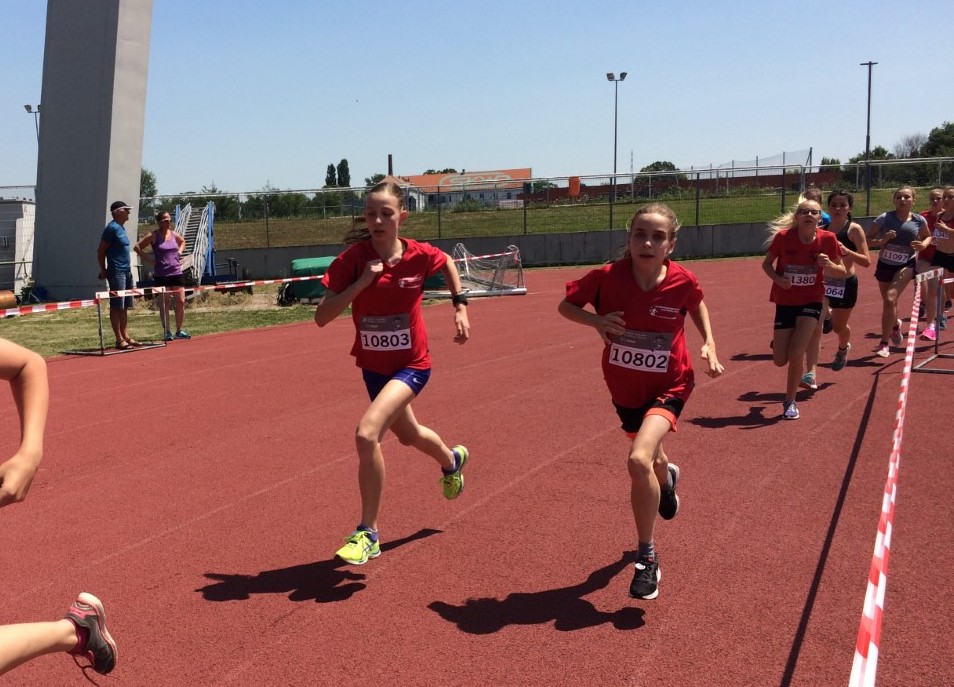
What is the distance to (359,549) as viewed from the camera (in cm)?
501

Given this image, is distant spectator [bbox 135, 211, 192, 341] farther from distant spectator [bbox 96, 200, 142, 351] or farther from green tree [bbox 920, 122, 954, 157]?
green tree [bbox 920, 122, 954, 157]

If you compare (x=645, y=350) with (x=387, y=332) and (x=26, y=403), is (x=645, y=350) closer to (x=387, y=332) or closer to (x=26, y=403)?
(x=387, y=332)

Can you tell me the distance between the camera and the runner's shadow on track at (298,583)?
472cm

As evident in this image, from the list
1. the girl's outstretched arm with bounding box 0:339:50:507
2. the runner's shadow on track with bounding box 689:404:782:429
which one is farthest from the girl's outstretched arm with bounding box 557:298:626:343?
the runner's shadow on track with bounding box 689:404:782:429

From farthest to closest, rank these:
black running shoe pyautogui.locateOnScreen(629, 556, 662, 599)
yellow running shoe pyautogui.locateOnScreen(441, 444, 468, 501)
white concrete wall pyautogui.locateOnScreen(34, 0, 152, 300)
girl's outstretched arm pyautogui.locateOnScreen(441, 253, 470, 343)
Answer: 1. white concrete wall pyautogui.locateOnScreen(34, 0, 152, 300)
2. yellow running shoe pyautogui.locateOnScreen(441, 444, 468, 501)
3. girl's outstretched arm pyautogui.locateOnScreen(441, 253, 470, 343)
4. black running shoe pyautogui.locateOnScreen(629, 556, 662, 599)

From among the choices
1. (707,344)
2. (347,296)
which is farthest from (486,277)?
(707,344)

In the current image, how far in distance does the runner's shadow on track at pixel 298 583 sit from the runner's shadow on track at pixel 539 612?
0.56 meters

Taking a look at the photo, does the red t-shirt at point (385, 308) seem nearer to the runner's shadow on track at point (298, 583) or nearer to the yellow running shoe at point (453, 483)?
the yellow running shoe at point (453, 483)

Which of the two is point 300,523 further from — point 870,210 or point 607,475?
point 870,210

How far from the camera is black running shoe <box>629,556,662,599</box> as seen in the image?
4.54 meters

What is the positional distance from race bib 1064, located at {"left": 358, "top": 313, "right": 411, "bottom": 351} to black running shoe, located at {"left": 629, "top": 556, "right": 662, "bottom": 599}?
1.86 m

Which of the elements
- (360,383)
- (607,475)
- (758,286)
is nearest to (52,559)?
(607,475)

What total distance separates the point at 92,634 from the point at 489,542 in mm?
2502

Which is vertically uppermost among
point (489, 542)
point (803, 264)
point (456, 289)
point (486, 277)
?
point (486, 277)
